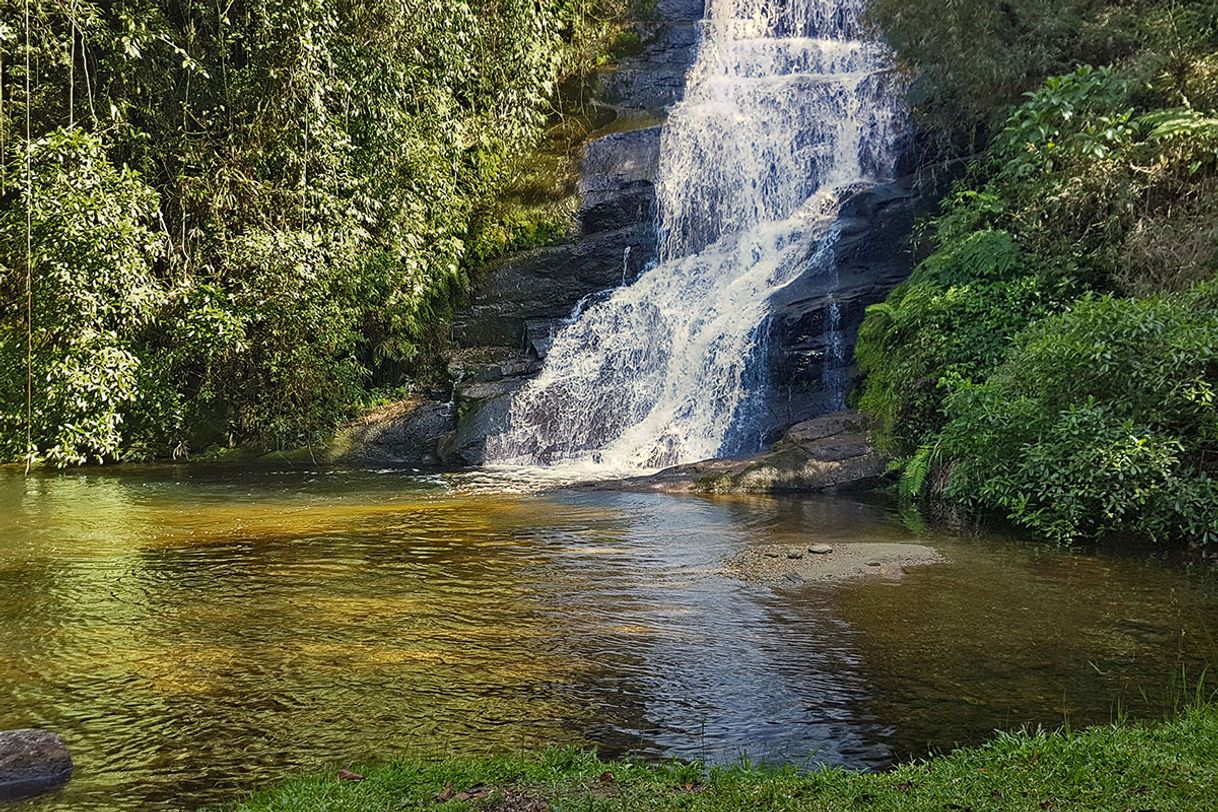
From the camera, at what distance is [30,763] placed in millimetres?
4477

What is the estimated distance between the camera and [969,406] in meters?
11.5

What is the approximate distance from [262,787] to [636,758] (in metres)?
1.74

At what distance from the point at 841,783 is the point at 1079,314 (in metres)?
7.93

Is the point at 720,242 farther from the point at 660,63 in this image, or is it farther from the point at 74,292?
the point at 74,292

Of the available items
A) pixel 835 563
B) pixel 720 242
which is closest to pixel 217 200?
pixel 720 242

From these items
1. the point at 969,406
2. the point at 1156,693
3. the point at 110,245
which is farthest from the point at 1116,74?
the point at 110,245

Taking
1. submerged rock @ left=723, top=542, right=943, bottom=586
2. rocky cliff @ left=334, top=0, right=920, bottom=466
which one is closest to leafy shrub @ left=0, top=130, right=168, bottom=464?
rocky cliff @ left=334, top=0, right=920, bottom=466

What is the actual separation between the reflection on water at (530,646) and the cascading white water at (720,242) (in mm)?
7071

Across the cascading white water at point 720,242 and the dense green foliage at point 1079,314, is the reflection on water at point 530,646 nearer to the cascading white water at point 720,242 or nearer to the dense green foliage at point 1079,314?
the dense green foliage at point 1079,314

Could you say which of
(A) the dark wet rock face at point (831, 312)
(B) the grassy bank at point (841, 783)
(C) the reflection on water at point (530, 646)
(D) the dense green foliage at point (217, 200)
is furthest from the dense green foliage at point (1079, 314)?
(D) the dense green foliage at point (217, 200)

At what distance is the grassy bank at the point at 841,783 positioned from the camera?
12.6ft

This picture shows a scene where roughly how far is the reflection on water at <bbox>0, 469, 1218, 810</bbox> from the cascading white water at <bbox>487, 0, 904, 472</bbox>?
7.07m

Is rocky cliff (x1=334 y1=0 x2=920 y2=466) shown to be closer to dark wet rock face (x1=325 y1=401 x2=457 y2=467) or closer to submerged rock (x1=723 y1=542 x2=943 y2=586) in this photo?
dark wet rock face (x1=325 y1=401 x2=457 y2=467)

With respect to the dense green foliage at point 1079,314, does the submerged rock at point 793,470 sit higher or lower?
lower
